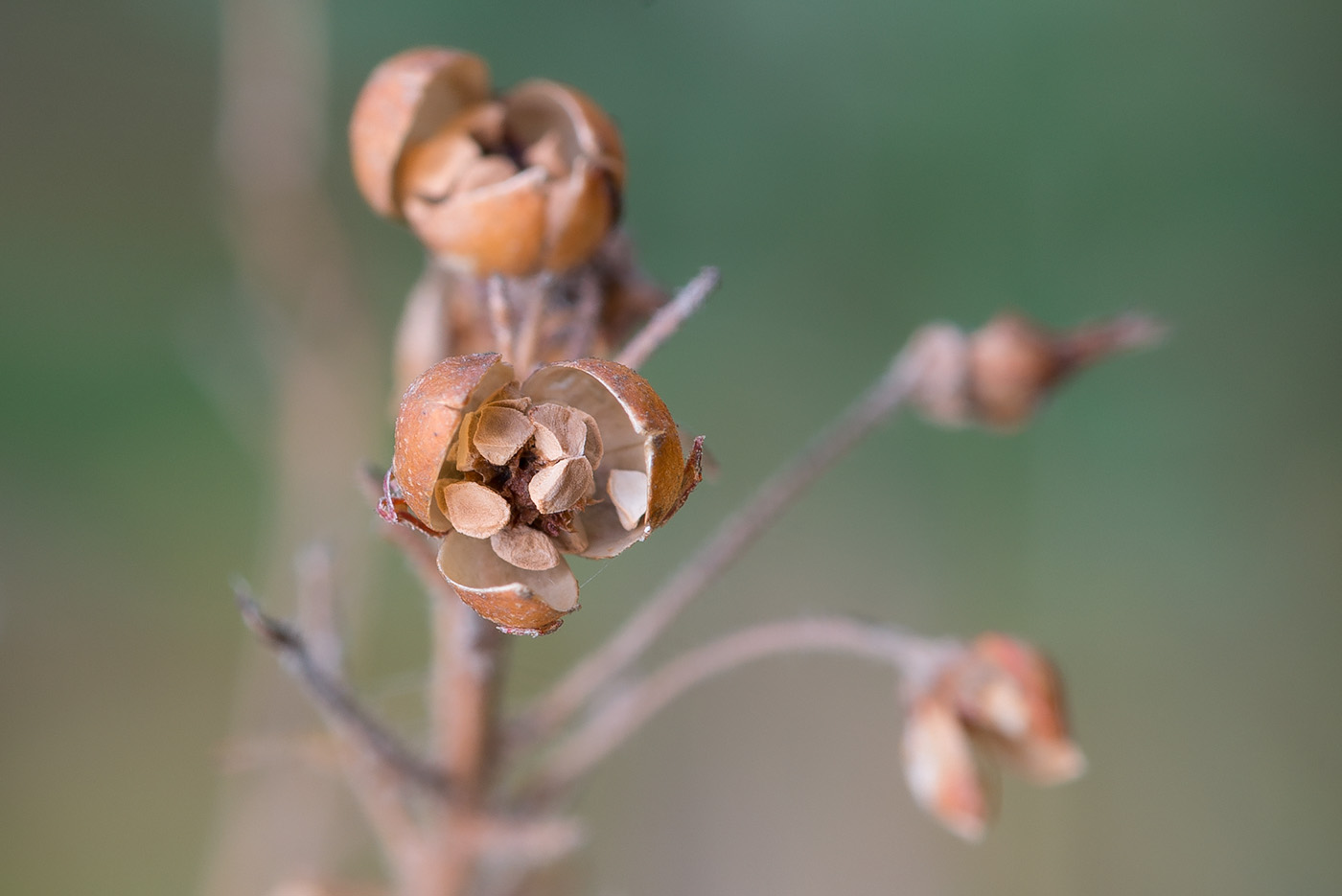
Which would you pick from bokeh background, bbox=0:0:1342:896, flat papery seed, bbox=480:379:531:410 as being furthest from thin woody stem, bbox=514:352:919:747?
bokeh background, bbox=0:0:1342:896

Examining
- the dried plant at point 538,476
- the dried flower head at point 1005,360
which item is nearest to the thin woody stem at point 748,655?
the dried plant at point 538,476

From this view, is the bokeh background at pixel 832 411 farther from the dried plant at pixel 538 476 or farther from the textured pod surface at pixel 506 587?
the textured pod surface at pixel 506 587

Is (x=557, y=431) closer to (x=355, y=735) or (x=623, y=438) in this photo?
(x=623, y=438)

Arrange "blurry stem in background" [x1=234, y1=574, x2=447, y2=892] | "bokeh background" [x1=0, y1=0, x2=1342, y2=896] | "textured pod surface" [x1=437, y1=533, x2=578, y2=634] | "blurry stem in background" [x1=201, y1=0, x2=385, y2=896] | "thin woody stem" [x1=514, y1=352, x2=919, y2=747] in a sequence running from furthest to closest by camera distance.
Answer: "bokeh background" [x1=0, y1=0, x2=1342, y2=896]
"blurry stem in background" [x1=201, y1=0, x2=385, y2=896]
"thin woody stem" [x1=514, y1=352, x2=919, y2=747]
"blurry stem in background" [x1=234, y1=574, x2=447, y2=892]
"textured pod surface" [x1=437, y1=533, x2=578, y2=634]

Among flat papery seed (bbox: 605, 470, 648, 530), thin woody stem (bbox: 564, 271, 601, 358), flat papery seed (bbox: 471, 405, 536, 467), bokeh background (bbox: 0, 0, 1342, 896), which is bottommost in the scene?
bokeh background (bbox: 0, 0, 1342, 896)

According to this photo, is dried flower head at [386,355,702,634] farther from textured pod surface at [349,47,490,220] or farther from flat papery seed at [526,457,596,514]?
textured pod surface at [349,47,490,220]

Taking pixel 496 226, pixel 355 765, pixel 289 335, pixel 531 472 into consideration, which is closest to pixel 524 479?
pixel 531 472

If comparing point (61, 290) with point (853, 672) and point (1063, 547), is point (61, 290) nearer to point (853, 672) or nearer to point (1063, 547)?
point (853, 672)
